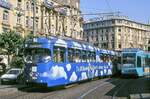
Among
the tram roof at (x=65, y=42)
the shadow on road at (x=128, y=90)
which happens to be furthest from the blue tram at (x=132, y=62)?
the shadow on road at (x=128, y=90)

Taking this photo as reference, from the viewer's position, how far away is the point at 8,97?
20125 mm

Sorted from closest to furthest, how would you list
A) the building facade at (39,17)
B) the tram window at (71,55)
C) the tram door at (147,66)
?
1. the tram window at (71,55)
2. the tram door at (147,66)
3. the building facade at (39,17)

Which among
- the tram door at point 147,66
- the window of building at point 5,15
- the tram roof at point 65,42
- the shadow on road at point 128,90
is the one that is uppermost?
the window of building at point 5,15

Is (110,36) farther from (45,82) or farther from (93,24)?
(45,82)

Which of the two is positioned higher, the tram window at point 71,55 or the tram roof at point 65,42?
the tram roof at point 65,42

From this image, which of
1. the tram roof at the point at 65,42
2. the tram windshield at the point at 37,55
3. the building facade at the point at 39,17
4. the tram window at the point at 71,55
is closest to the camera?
the tram windshield at the point at 37,55

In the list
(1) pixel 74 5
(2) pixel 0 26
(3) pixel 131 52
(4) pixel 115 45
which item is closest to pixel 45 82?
(3) pixel 131 52

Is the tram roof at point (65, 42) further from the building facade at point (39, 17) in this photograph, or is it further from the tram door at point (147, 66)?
the building facade at point (39, 17)

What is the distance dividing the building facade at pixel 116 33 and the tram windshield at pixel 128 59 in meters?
98.9

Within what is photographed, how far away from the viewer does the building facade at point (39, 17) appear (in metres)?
61.4

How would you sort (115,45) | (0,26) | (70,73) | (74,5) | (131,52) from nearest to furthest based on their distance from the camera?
(70,73) < (131,52) < (0,26) < (74,5) < (115,45)

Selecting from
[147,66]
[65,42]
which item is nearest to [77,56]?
[65,42]

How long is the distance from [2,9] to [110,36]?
8817cm

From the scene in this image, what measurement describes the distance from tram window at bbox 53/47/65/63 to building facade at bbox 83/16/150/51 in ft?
377
